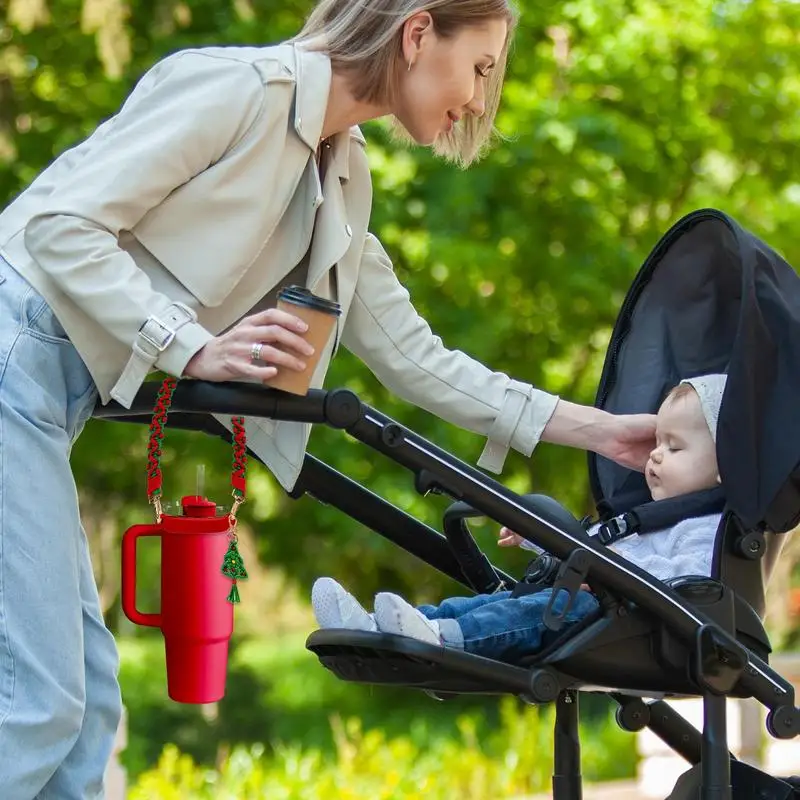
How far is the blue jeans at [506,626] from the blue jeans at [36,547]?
2.01 ft

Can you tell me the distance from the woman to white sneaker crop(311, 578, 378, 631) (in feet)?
0.75

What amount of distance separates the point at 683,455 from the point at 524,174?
3.25 m

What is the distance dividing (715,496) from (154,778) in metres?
2.54

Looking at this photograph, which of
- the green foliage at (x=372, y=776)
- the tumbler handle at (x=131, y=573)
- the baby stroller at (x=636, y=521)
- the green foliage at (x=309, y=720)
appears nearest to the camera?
the baby stroller at (x=636, y=521)

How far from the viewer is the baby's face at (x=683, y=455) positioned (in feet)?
8.61

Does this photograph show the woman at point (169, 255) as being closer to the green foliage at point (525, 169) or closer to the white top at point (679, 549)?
the white top at point (679, 549)

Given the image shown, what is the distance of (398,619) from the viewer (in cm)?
215

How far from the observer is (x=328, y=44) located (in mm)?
2221

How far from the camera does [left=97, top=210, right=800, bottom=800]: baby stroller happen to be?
2.12 meters

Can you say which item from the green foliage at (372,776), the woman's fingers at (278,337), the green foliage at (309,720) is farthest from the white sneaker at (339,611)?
the green foliage at (309,720)

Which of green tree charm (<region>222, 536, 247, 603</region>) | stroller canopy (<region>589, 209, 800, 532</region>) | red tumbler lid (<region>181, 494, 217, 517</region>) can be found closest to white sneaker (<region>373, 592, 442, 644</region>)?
green tree charm (<region>222, 536, 247, 603</region>)

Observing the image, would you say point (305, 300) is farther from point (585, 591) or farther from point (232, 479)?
point (585, 591)

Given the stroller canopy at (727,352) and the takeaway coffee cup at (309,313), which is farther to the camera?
the stroller canopy at (727,352)

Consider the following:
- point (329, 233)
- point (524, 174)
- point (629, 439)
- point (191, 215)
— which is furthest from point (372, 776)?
point (191, 215)
